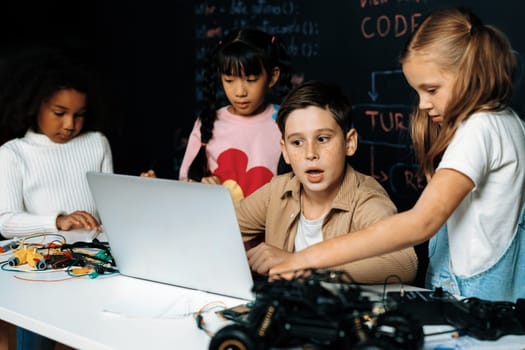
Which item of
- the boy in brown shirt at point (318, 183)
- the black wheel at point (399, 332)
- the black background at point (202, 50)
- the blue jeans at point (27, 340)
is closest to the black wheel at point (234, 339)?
the black wheel at point (399, 332)

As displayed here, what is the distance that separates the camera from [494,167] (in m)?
1.35

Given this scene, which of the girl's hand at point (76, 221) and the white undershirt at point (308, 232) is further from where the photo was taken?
the girl's hand at point (76, 221)

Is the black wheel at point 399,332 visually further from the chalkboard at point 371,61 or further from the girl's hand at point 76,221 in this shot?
the chalkboard at point 371,61

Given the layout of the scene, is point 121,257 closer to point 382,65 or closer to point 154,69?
point 382,65

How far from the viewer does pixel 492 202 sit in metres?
1.38

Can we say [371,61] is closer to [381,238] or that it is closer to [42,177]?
[42,177]

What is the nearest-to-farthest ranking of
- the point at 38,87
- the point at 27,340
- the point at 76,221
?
the point at 27,340 → the point at 76,221 → the point at 38,87

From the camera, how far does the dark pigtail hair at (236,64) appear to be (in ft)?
6.52

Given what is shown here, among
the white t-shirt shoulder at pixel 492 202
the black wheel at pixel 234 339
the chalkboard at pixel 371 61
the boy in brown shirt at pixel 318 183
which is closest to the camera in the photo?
the black wheel at pixel 234 339

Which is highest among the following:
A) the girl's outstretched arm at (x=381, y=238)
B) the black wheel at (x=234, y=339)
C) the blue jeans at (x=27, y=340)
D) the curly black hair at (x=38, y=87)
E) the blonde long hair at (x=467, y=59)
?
the blonde long hair at (x=467, y=59)

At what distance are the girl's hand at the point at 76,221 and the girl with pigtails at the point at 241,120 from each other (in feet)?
1.19

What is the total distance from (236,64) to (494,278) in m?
1.00

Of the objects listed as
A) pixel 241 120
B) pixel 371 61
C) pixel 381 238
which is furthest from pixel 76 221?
pixel 371 61

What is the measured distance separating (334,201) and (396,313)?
574 mm
